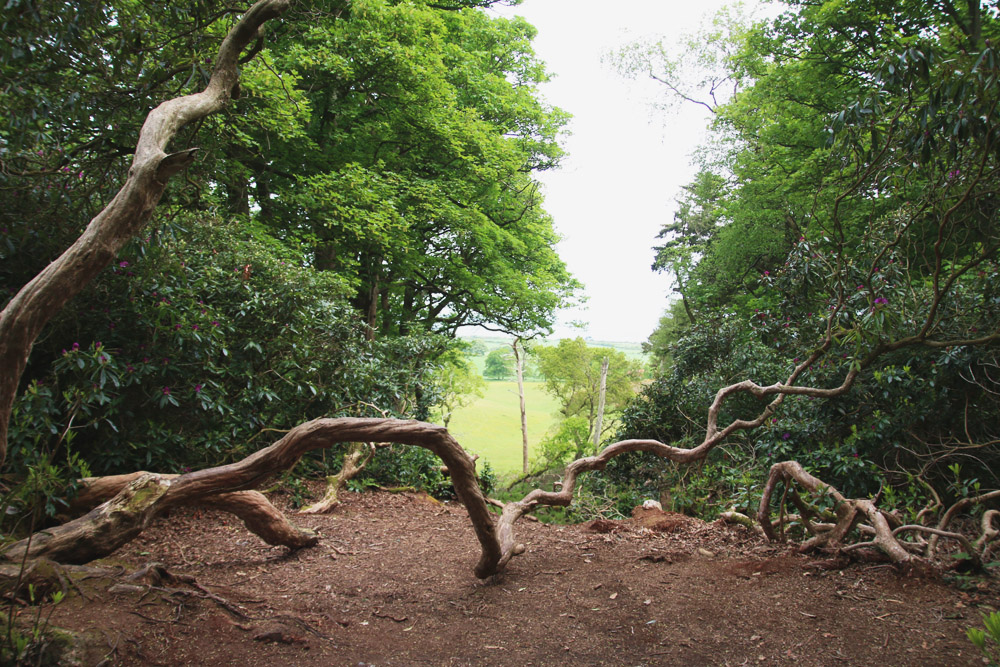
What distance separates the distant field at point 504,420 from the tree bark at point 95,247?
14310mm

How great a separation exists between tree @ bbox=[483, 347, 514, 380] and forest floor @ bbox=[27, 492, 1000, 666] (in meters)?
13.5

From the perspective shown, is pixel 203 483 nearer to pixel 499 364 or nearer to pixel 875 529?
pixel 875 529

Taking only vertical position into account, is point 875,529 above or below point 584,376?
above

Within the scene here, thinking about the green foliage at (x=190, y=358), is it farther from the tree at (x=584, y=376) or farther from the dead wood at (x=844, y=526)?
the tree at (x=584, y=376)

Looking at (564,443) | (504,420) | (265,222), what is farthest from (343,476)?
(504,420)

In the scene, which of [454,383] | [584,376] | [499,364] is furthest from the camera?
[499,364]

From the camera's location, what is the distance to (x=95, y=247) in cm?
230

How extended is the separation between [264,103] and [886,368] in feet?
25.7

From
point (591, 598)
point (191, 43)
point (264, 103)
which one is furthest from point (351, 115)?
point (591, 598)

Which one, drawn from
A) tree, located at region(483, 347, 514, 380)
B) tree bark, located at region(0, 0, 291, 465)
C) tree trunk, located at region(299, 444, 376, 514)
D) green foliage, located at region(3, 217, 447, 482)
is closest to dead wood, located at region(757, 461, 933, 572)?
tree trunk, located at region(299, 444, 376, 514)

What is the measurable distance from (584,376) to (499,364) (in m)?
3.12

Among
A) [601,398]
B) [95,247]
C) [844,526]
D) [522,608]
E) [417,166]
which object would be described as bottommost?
[601,398]

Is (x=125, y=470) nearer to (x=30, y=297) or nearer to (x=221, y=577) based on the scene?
(x=221, y=577)

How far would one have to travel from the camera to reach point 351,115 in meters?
10.0
